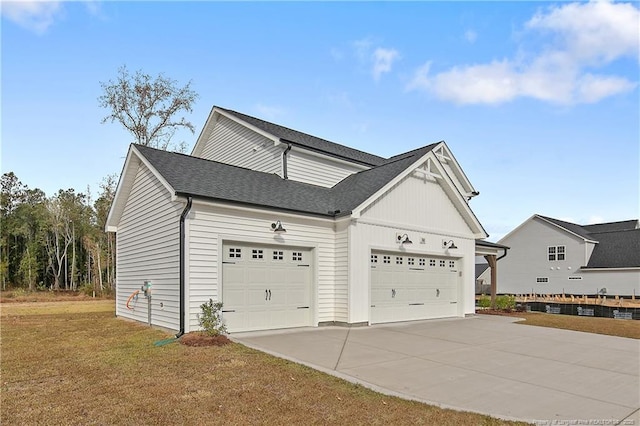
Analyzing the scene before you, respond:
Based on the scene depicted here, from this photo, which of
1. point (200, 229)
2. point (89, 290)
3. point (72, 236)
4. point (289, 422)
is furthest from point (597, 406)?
point (72, 236)

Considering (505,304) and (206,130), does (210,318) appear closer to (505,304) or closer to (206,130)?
(206,130)

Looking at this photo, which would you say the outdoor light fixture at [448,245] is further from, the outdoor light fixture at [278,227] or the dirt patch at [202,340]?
the dirt patch at [202,340]

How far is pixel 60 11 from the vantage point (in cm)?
1063

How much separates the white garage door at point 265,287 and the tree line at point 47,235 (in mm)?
34780

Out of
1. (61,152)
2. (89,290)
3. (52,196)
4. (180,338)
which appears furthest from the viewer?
(52,196)

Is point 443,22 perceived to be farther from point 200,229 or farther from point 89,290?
point 89,290

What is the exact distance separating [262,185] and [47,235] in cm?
4228

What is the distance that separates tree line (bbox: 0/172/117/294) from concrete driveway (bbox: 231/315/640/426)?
123 feet

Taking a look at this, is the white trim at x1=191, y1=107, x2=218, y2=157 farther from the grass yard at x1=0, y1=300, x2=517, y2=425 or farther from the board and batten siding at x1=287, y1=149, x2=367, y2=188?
the grass yard at x1=0, y1=300, x2=517, y2=425

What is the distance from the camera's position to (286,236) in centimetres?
1170

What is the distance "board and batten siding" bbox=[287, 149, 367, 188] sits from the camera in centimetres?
1488

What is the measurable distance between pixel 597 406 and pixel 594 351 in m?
4.58

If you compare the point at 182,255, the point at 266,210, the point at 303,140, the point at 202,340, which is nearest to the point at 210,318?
the point at 202,340

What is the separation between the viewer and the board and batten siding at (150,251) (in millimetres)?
10500
